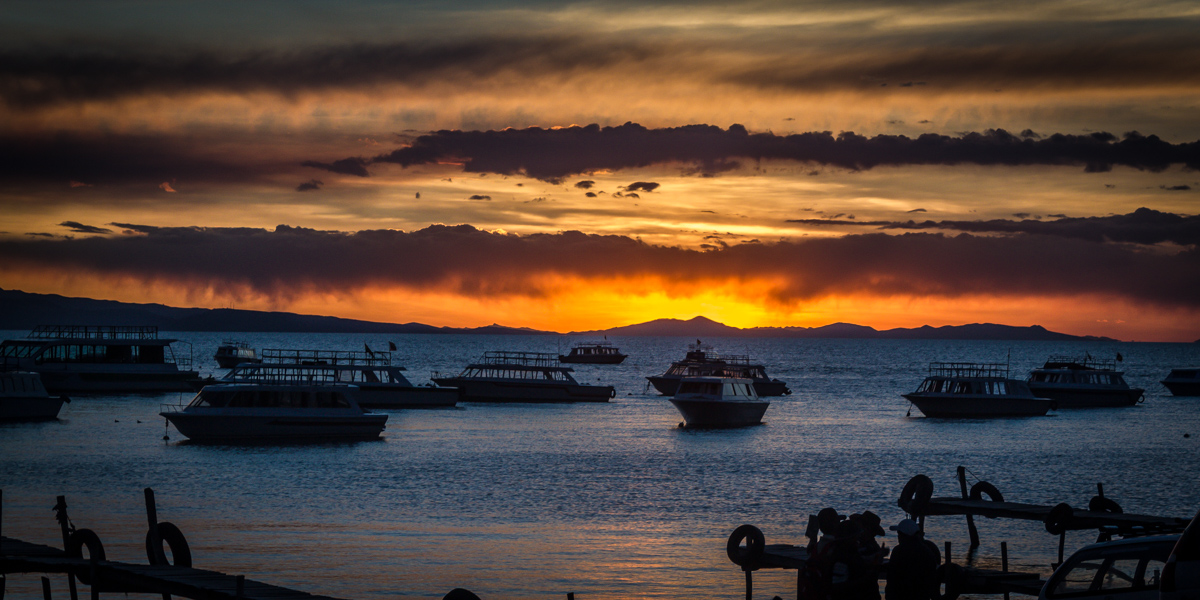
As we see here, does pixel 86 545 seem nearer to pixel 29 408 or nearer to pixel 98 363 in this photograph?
pixel 29 408

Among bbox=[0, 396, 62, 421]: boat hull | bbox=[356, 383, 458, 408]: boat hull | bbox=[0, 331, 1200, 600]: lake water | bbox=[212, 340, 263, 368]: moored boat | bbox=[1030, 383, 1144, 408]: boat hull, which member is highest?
bbox=[212, 340, 263, 368]: moored boat

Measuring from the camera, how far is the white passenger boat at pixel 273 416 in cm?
5197

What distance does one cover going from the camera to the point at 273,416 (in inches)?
2066

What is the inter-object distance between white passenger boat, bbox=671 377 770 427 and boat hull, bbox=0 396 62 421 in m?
38.9

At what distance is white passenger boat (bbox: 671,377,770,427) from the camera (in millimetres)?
64750

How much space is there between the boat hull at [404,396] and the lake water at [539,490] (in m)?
3.16

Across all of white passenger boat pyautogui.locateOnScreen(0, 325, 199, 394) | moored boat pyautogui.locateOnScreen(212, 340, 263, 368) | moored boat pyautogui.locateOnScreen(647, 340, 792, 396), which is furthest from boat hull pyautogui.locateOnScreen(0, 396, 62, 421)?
moored boat pyautogui.locateOnScreen(212, 340, 263, 368)

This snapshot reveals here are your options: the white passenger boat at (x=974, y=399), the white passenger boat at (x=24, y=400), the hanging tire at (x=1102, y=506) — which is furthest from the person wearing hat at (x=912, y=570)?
the white passenger boat at (x=974, y=399)

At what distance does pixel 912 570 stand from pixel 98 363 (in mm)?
88773

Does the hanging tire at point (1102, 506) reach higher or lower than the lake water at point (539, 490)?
higher

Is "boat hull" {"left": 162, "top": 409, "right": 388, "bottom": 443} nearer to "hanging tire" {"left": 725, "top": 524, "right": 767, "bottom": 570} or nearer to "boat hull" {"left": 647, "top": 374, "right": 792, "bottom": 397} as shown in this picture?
"hanging tire" {"left": 725, "top": 524, "right": 767, "bottom": 570}

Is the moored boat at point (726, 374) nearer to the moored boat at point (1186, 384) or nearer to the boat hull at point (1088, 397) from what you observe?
the boat hull at point (1088, 397)

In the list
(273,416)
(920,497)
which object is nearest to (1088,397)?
(273,416)

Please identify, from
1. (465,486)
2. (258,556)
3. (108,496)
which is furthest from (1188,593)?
(108,496)
